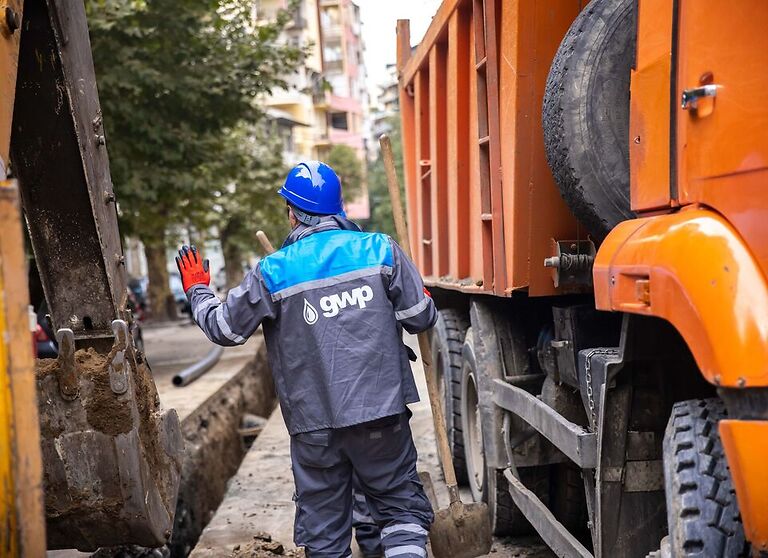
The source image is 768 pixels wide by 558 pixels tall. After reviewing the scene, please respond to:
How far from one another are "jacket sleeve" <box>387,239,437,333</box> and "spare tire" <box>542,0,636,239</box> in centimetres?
81

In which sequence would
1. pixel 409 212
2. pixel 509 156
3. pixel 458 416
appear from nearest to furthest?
pixel 509 156
pixel 458 416
pixel 409 212

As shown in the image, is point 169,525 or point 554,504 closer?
point 169,525

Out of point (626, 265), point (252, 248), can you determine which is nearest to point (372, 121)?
point (252, 248)

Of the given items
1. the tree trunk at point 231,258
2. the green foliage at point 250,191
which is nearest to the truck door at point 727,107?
the green foliage at point 250,191

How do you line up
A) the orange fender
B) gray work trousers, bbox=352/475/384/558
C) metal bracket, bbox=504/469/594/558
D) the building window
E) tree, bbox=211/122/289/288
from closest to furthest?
the orange fender → metal bracket, bbox=504/469/594/558 → gray work trousers, bbox=352/475/384/558 → tree, bbox=211/122/289/288 → the building window

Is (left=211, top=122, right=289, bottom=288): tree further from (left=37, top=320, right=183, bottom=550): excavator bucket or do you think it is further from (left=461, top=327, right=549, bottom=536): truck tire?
Answer: (left=37, top=320, right=183, bottom=550): excavator bucket

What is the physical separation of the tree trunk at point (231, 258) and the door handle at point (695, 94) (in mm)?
29317

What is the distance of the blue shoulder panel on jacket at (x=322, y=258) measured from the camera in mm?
4000

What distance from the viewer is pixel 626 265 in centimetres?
291

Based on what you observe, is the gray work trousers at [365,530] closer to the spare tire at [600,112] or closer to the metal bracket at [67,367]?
the metal bracket at [67,367]

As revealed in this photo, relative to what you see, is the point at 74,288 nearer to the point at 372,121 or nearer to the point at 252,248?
the point at 252,248

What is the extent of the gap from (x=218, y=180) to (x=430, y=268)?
7986mm

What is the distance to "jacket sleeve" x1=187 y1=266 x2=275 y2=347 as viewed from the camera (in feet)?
13.0

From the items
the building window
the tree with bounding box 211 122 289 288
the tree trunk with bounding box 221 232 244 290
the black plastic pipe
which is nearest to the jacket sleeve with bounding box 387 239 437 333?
the black plastic pipe
